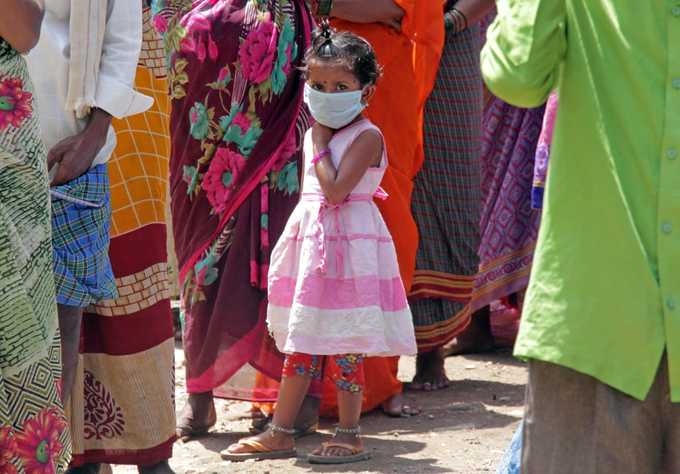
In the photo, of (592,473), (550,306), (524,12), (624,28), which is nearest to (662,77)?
(624,28)

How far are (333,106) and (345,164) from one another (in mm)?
219

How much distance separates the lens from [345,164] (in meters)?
5.19

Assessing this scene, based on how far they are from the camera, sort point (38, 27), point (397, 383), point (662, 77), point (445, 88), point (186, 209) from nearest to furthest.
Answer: point (662, 77) < point (38, 27) < point (186, 209) < point (397, 383) < point (445, 88)

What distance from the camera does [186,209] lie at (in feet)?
19.1

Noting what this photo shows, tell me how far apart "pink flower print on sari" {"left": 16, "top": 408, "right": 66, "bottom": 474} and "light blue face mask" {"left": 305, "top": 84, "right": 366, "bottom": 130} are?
2018mm

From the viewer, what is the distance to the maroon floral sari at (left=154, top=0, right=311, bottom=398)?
566 centimetres

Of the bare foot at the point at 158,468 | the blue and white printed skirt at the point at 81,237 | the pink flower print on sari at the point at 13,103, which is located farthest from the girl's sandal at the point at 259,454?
the pink flower print on sari at the point at 13,103

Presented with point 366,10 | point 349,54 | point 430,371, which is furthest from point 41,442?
point 430,371

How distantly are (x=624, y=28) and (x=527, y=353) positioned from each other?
69 centimetres

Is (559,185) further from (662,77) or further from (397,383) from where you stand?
(397,383)

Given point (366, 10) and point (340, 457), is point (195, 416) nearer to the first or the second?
point (340, 457)

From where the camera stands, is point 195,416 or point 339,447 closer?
point 339,447

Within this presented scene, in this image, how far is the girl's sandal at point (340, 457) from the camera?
5328 mm

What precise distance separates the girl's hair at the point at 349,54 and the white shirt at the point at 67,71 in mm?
1124
